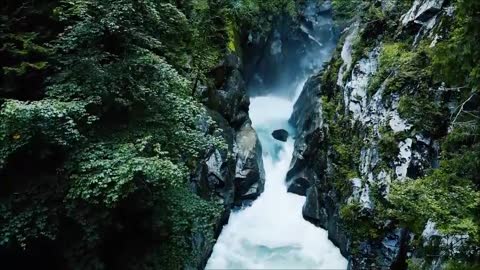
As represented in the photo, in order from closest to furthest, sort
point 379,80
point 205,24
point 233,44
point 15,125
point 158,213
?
1. point 15,125
2. point 158,213
3. point 379,80
4. point 205,24
5. point 233,44

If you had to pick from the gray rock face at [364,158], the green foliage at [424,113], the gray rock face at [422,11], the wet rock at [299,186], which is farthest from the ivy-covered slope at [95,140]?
the wet rock at [299,186]

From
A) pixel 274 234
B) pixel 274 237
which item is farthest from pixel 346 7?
pixel 274 237

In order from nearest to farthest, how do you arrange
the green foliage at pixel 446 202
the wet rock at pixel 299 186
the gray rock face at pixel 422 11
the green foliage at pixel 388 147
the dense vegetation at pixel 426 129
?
the green foliage at pixel 446 202
the dense vegetation at pixel 426 129
the green foliage at pixel 388 147
the gray rock face at pixel 422 11
the wet rock at pixel 299 186

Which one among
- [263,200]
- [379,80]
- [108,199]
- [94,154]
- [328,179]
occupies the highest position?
[379,80]

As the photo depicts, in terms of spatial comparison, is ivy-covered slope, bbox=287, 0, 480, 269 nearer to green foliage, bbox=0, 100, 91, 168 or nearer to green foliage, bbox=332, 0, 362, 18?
green foliage, bbox=332, 0, 362, 18

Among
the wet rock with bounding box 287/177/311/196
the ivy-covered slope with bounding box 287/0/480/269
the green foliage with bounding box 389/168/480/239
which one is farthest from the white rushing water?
the green foliage with bounding box 389/168/480/239

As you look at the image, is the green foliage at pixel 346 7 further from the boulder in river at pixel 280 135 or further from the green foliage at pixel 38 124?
the green foliage at pixel 38 124

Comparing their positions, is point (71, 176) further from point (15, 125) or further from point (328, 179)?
point (328, 179)

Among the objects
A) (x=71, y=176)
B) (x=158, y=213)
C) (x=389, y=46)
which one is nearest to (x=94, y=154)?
(x=71, y=176)
